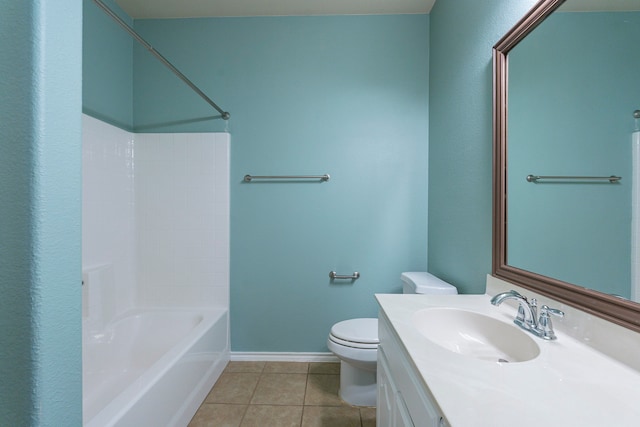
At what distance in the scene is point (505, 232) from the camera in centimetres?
120

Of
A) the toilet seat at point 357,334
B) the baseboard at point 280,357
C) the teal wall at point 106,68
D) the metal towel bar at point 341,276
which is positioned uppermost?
the teal wall at point 106,68

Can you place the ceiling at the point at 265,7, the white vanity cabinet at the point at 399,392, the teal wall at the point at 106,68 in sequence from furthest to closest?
the ceiling at the point at 265,7 < the teal wall at the point at 106,68 < the white vanity cabinet at the point at 399,392

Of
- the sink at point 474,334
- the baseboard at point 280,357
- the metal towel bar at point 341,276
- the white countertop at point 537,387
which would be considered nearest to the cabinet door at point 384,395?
the sink at point 474,334

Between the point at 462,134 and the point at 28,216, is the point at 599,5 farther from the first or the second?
the point at 28,216

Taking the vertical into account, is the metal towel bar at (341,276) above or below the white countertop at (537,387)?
below

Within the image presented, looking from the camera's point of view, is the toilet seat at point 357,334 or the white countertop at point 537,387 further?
the toilet seat at point 357,334

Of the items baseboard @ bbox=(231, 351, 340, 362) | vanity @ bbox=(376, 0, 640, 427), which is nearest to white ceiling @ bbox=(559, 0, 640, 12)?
vanity @ bbox=(376, 0, 640, 427)

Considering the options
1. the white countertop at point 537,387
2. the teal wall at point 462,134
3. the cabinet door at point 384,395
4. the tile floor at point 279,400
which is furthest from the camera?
the tile floor at point 279,400

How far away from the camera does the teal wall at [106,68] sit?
70.2 inches

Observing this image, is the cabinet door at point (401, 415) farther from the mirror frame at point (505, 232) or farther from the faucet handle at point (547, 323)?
the mirror frame at point (505, 232)

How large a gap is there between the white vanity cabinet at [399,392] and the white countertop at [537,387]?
45 mm

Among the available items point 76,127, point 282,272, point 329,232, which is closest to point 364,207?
point 329,232

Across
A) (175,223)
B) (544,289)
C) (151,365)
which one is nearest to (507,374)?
(544,289)

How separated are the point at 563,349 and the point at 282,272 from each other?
1.69 meters
